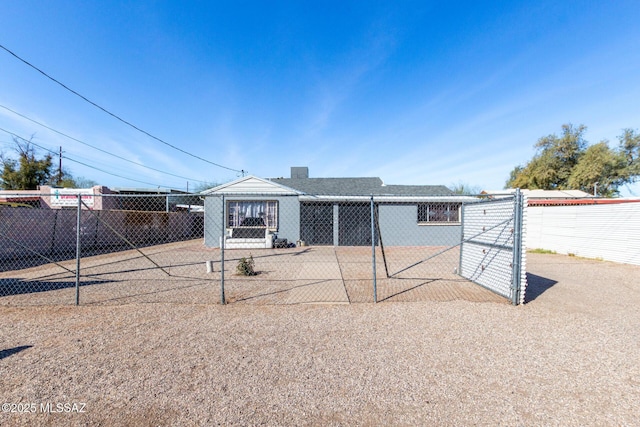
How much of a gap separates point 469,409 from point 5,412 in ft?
12.7

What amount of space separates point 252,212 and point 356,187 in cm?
672

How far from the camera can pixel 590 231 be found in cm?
1049

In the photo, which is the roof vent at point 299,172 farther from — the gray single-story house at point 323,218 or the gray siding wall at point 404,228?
the gray siding wall at point 404,228

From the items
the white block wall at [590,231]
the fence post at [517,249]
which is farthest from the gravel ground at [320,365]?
the white block wall at [590,231]

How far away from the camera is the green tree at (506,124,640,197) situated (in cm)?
2658

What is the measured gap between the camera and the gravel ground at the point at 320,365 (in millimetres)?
2137

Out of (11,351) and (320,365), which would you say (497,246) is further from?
(11,351)

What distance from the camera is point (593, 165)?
85.7 ft

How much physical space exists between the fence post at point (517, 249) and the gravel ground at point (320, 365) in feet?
1.50

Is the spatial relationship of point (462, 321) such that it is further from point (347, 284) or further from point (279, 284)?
point (279, 284)

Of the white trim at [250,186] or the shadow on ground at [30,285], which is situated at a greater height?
the white trim at [250,186]

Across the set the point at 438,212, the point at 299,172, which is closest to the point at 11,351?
the point at 438,212

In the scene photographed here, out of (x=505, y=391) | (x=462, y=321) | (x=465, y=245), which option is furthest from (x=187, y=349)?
(x=465, y=245)

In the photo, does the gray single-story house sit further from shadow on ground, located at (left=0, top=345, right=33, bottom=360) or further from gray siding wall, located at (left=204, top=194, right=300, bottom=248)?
shadow on ground, located at (left=0, top=345, right=33, bottom=360)
